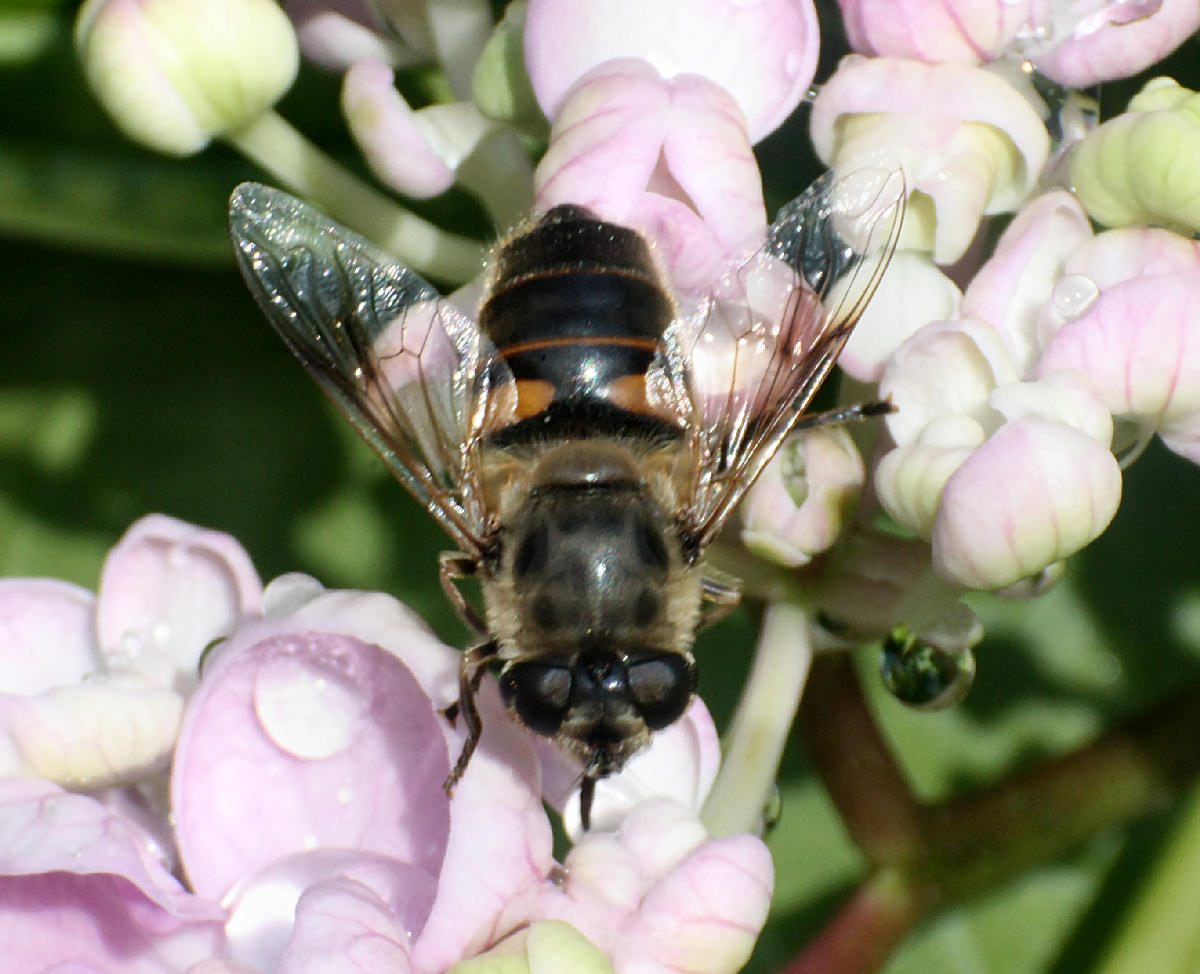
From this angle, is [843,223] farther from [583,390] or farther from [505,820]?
[505,820]

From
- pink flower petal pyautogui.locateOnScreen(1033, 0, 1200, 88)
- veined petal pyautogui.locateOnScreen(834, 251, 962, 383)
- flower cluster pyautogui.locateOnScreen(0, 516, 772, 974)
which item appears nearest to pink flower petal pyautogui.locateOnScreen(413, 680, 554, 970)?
flower cluster pyautogui.locateOnScreen(0, 516, 772, 974)

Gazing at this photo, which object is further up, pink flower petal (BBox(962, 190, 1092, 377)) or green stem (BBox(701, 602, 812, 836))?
pink flower petal (BBox(962, 190, 1092, 377))

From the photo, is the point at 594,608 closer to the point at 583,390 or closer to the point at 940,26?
the point at 583,390

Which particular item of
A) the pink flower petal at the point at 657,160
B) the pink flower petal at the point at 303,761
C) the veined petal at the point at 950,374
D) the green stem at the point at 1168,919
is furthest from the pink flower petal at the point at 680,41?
the green stem at the point at 1168,919

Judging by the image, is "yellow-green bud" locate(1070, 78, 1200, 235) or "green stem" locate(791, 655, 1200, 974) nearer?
"yellow-green bud" locate(1070, 78, 1200, 235)

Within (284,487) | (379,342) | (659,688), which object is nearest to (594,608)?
(659,688)

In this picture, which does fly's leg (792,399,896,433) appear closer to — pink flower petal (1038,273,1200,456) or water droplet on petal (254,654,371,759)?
pink flower petal (1038,273,1200,456)
